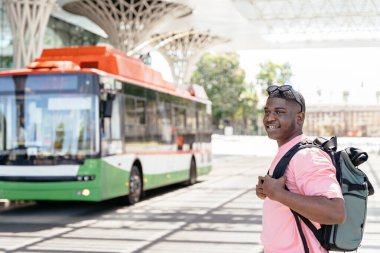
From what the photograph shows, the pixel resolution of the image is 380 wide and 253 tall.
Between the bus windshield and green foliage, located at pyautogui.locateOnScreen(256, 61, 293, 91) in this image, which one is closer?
the bus windshield

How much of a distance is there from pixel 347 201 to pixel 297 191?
0.61 ft

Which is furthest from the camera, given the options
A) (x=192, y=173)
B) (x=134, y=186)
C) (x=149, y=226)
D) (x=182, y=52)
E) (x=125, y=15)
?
(x=182, y=52)

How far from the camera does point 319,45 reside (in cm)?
5525

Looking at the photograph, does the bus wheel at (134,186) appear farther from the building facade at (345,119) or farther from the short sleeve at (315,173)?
the building facade at (345,119)

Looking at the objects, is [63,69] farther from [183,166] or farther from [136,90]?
[183,166]

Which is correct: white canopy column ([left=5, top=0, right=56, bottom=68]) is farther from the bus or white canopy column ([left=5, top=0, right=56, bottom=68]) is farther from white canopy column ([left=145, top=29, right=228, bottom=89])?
white canopy column ([left=145, top=29, right=228, bottom=89])

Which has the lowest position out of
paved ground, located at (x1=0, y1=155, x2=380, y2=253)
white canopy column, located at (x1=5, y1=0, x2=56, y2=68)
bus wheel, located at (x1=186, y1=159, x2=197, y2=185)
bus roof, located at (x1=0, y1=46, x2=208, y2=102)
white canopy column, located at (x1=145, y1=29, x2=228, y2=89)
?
paved ground, located at (x1=0, y1=155, x2=380, y2=253)

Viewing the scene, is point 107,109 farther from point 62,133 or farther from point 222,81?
point 222,81

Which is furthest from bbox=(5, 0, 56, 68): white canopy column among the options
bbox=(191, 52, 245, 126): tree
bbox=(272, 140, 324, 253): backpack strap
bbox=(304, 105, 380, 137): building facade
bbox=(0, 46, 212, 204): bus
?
A: bbox=(304, 105, 380, 137): building facade

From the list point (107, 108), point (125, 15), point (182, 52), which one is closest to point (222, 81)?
point (182, 52)

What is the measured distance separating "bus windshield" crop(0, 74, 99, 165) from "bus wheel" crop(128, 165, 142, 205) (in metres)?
1.90

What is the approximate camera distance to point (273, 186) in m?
2.72

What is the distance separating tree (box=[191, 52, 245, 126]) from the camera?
8475cm

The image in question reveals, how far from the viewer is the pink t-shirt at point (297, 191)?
265 cm
